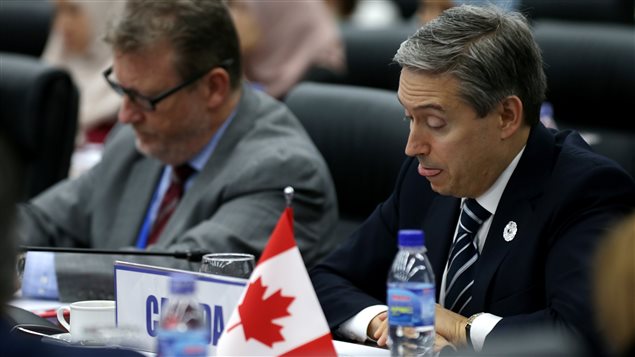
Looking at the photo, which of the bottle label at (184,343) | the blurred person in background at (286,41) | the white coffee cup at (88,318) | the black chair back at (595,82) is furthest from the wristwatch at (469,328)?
the blurred person in background at (286,41)

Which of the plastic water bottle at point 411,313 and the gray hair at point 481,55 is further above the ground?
the gray hair at point 481,55

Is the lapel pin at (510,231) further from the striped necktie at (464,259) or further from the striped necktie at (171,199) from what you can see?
the striped necktie at (171,199)

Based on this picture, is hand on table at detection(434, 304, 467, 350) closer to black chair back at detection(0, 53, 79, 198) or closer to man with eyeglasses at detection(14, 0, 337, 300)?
man with eyeglasses at detection(14, 0, 337, 300)

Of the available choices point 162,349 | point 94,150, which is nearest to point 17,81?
point 94,150

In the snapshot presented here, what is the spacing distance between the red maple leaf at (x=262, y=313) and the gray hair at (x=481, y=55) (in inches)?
23.3

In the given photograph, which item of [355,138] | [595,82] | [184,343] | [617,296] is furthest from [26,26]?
[617,296]

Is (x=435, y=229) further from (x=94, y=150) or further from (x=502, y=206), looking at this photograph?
(x=94, y=150)

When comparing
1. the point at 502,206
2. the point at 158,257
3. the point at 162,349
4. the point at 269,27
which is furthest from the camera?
the point at 269,27

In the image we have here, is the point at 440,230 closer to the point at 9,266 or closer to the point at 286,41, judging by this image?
the point at 9,266

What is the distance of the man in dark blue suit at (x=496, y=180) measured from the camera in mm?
2295

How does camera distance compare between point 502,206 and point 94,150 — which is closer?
point 502,206

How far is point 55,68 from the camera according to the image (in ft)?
14.1

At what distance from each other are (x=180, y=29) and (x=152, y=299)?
113 centimetres

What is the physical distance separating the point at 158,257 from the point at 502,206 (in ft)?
3.12
